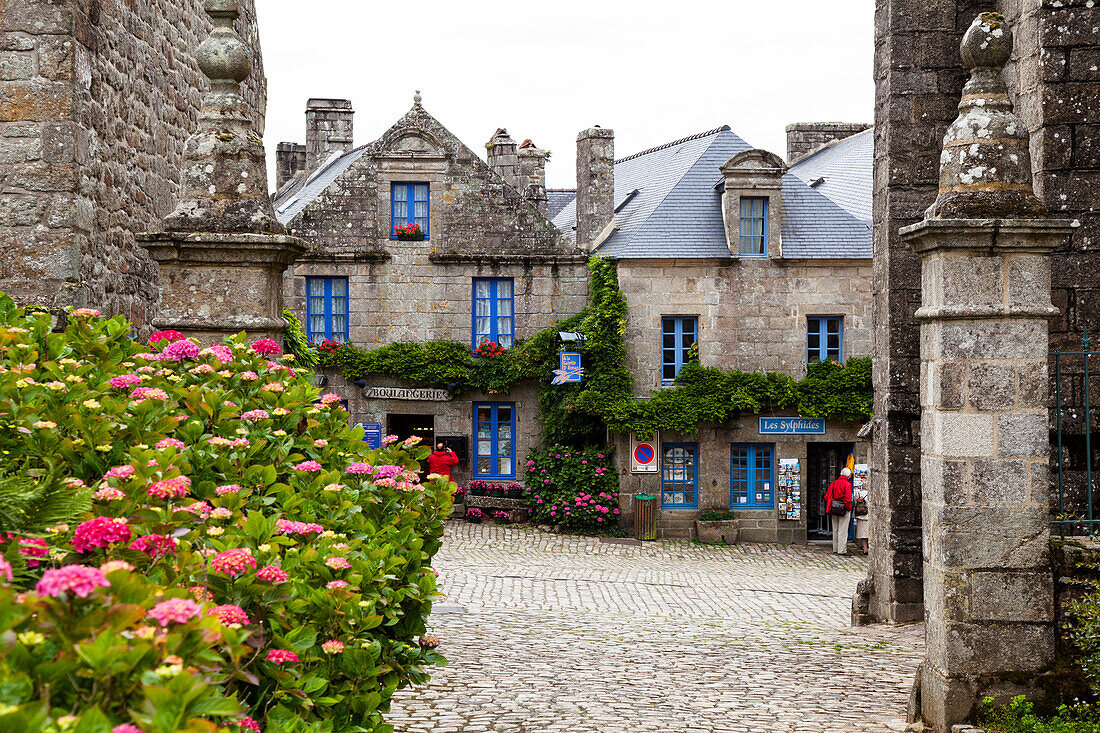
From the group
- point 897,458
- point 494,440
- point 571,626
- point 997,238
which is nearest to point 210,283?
point 997,238

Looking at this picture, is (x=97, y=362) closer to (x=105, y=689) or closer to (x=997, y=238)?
(x=105, y=689)

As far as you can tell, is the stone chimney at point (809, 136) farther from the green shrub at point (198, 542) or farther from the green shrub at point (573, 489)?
the green shrub at point (198, 542)

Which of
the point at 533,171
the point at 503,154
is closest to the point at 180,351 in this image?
the point at 533,171

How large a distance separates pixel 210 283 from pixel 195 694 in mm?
4447

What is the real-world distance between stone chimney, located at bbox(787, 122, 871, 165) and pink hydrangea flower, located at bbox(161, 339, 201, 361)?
23478mm

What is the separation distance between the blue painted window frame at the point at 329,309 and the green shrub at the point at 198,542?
48.8 feet

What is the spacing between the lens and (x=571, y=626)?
9297mm

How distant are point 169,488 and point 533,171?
76.0ft

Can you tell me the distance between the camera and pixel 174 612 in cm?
171

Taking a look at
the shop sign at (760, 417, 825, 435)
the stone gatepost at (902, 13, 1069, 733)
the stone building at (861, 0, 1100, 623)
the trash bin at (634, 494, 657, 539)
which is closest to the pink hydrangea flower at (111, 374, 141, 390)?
the stone gatepost at (902, 13, 1069, 733)

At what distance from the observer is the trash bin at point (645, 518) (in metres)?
18.4

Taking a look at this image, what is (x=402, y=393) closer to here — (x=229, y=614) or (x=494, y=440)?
(x=494, y=440)

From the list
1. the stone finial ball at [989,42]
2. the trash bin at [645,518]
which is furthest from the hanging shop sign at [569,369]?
the stone finial ball at [989,42]

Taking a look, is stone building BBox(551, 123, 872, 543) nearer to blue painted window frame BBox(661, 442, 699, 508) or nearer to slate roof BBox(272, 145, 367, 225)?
blue painted window frame BBox(661, 442, 699, 508)
